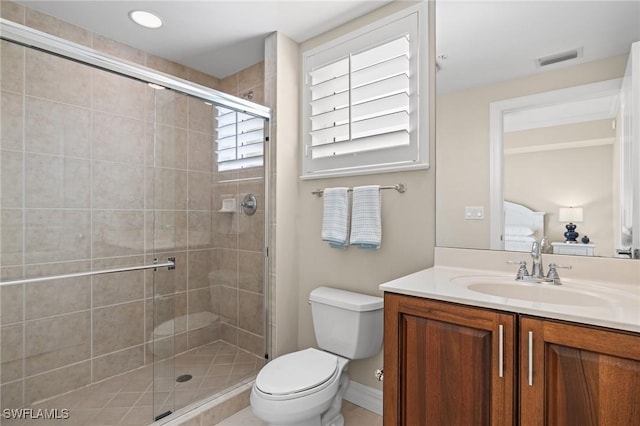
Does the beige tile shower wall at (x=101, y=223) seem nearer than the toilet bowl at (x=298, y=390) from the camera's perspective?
No

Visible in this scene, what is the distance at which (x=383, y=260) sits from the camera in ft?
6.22

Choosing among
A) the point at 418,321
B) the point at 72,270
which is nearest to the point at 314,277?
the point at 418,321

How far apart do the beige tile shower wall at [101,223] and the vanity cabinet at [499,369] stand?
124 cm

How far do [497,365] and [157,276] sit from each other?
5.64ft

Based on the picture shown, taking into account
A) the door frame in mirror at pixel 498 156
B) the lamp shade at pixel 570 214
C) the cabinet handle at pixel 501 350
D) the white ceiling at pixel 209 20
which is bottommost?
the cabinet handle at pixel 501 350

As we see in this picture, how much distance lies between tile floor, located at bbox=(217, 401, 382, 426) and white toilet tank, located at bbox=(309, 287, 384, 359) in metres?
0.37

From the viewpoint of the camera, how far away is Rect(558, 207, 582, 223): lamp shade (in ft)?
4.49

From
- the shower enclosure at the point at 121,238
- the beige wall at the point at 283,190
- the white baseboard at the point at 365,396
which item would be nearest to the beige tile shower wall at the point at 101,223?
the shower enclosure at the point at 121,238

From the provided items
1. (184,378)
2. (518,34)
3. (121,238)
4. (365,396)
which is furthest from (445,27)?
(184,378)

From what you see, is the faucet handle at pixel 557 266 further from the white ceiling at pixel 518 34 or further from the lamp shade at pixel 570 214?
the white ceiling at pixel 518 34

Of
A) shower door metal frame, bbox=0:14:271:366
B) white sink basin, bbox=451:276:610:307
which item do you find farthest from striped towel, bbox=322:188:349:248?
white sink basin, bbox=451:276:610:307

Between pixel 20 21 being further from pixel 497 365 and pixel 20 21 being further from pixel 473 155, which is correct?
pixel 497 365

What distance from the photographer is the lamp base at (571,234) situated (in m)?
1.37

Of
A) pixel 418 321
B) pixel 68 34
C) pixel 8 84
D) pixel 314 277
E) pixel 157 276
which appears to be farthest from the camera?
pixel 314 277
